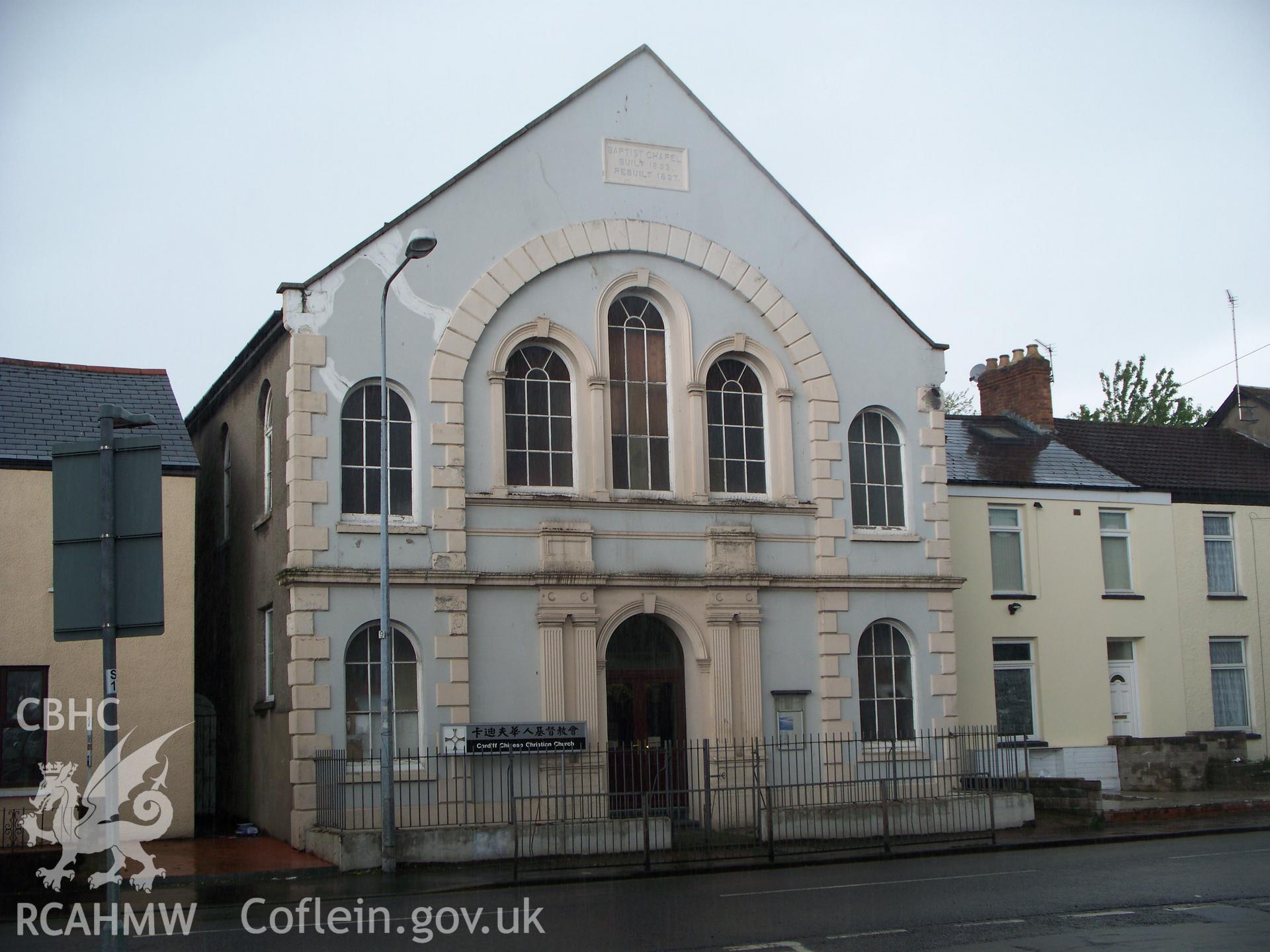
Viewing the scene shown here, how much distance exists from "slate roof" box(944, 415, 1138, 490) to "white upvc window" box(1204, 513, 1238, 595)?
Answer: 2561 millimetres

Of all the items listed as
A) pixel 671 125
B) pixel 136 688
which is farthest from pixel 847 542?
pixel 136 688

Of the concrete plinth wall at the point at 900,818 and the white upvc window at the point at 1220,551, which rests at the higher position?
the white upvc window at the point at 1220,551

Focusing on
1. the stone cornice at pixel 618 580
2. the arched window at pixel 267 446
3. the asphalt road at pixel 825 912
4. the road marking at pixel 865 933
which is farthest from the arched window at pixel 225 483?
the road marking at pixel 865 933

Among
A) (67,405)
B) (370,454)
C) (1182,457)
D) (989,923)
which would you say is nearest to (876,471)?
(370,454)

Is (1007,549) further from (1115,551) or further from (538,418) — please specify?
(538,418)

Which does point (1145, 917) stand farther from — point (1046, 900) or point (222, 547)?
point (222, 547)

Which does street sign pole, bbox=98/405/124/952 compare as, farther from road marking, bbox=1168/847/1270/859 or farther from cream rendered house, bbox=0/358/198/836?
road marking, bbox=1168/847/1270/859

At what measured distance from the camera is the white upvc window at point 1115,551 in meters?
28.3

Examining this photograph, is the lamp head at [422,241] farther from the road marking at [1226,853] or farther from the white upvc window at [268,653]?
the road marking at [1226,853]

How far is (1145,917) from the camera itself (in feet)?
41.5

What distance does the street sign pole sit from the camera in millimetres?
7090

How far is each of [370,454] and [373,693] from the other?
3551 mm

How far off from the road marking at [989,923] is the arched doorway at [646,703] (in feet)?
28.0

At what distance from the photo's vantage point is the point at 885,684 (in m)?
23.3
